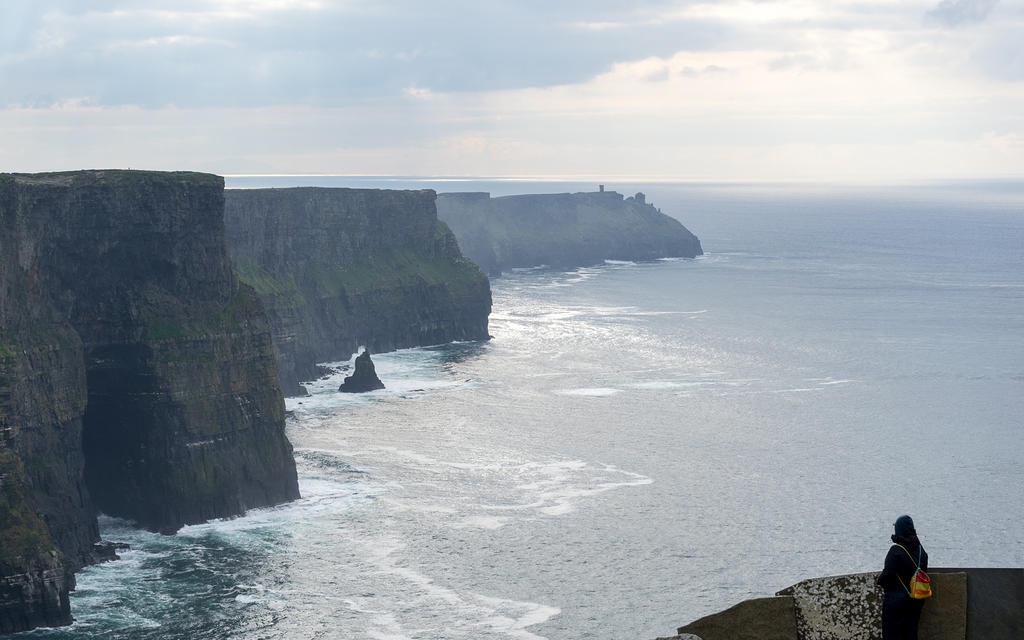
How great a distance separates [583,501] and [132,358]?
101 ft

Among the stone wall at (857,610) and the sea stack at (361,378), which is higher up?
the stone wall at (857,610)

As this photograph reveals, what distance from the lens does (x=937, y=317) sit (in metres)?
194

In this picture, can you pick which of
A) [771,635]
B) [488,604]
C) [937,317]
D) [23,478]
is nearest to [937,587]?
[771,635]

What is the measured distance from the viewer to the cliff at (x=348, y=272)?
140 m

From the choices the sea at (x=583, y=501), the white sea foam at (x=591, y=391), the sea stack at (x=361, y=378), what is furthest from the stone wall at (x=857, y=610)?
the sea stack at (x=361, y=378)

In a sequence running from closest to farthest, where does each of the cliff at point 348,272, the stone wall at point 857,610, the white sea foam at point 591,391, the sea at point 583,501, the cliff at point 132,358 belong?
1. the stone wall at point 857,610
2. the sea at point 583,501
3. the cliff at point 132,358
4. the white sea foam at point 591,391
5. the cliff at point 348,272

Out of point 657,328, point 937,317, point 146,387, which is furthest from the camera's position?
point 937,317

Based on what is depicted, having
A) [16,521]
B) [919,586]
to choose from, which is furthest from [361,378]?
[919,586]

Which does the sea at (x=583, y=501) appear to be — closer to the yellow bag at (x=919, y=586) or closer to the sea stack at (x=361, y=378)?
the sea stack at (x=361, y=378)

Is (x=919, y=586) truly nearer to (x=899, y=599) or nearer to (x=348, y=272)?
(x=899, y=599)

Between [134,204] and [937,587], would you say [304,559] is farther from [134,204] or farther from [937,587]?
[937,587]

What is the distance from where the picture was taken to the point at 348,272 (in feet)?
538

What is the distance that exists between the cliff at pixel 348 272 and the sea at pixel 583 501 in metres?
8.25

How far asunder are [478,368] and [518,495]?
59.9 meters
